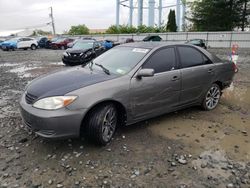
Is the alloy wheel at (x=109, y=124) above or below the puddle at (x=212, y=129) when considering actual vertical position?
above

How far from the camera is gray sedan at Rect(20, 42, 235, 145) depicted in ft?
11.6

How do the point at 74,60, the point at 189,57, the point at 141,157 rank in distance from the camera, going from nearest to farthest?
the point at 141,157, the point at 189,57, the point at 74,60

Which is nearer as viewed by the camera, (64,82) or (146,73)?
(64,82)

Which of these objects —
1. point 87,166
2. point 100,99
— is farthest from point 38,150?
point 100,99

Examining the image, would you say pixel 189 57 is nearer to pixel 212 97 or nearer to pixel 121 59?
pixel 212 97

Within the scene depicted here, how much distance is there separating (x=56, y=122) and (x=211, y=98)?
145 inches

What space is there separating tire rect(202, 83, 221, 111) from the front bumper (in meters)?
3.09

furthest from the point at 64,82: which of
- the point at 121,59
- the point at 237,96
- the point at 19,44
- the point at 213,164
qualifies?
the point at 19,44

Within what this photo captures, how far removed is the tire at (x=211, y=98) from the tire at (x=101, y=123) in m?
2.47

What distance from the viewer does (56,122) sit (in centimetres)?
342

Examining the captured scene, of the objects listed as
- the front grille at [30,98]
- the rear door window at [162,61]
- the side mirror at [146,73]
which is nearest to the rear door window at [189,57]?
the rear door window at [162,61]

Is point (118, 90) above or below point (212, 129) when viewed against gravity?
above

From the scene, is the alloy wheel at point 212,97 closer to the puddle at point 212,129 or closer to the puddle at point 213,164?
the puddle at point 212,129

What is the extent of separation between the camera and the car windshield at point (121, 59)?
437 centimetres
